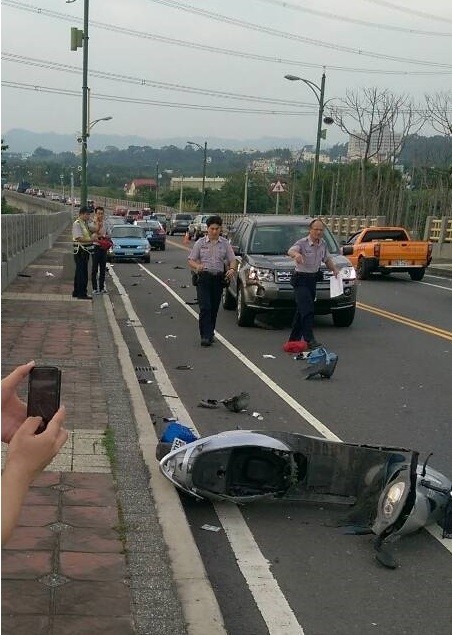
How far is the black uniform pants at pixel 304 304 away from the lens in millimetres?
12242

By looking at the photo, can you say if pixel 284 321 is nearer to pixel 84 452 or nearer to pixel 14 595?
pixel 84 452

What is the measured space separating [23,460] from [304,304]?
408 inches

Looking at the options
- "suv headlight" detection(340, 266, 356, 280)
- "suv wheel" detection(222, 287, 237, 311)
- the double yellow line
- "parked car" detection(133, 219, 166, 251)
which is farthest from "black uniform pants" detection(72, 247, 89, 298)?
Result: "parked car" detection(133, 219, 166, 251)

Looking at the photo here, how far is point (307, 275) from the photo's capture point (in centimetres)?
1240

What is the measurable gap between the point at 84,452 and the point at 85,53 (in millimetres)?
24340

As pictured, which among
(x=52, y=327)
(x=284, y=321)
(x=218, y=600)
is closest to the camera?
(x=218, y=600)

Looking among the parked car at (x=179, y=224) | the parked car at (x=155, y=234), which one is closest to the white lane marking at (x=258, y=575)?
the parked car at (x=155, y=234)

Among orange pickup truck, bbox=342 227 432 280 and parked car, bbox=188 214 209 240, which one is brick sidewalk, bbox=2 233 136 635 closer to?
orange pickup truck, bbox=342 227 432 280

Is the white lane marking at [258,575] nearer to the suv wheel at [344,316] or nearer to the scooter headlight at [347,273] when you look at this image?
the scooter headlight at [347,273]

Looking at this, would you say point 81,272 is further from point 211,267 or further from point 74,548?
point 74,548

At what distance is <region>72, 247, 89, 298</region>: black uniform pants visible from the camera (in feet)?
56.3

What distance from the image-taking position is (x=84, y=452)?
6352 millimetres

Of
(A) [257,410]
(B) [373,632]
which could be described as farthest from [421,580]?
(A) [257,410]

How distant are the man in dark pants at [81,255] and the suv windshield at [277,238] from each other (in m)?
3.65
